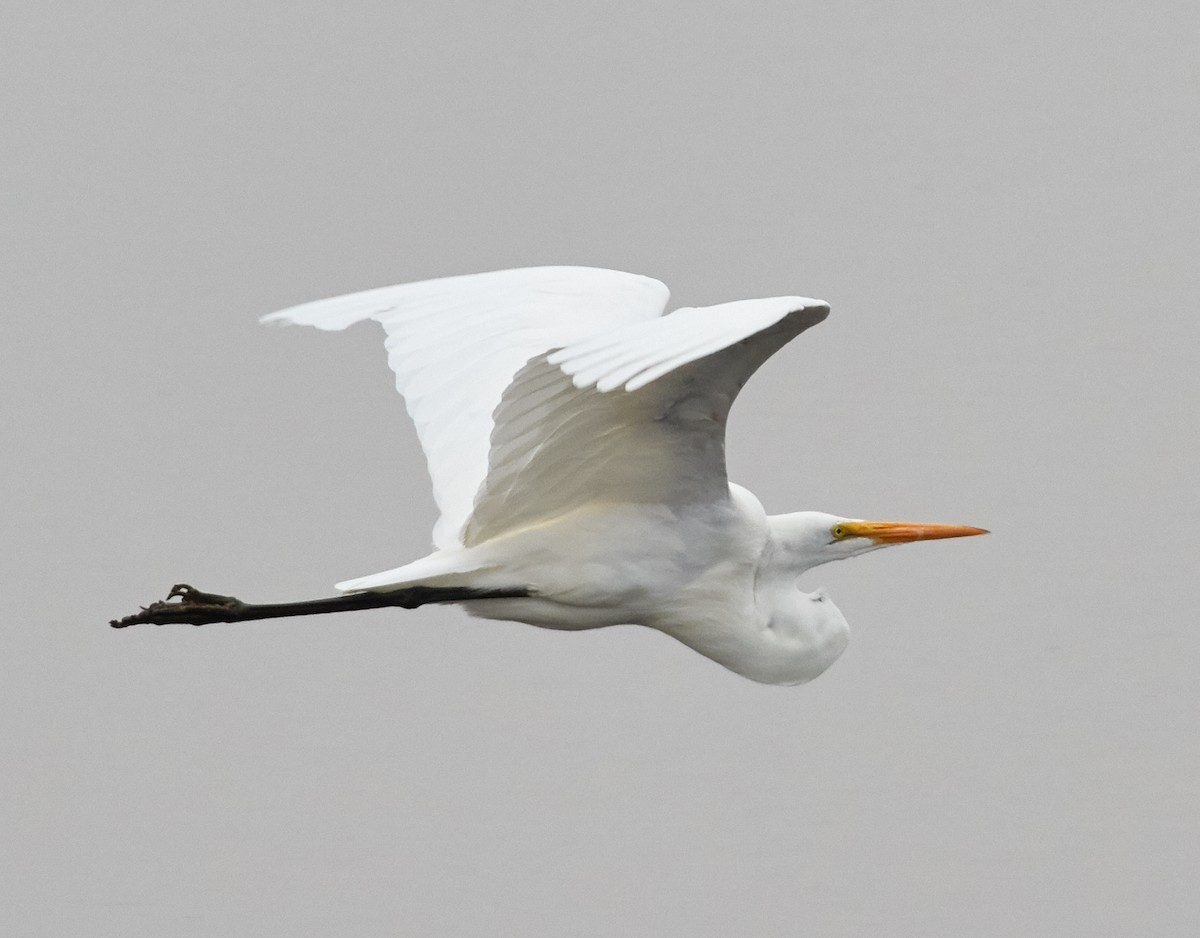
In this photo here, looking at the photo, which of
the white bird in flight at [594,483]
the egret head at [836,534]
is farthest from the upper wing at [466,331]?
the egret head at [836,534]

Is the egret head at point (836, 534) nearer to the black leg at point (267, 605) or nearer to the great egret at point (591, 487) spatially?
the great egret at point (591, 487)

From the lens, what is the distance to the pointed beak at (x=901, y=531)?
212 inches

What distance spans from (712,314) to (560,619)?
1319mm

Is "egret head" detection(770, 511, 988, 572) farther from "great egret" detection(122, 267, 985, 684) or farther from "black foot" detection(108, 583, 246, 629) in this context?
"black foot" detection(108, 583, 246, 629)

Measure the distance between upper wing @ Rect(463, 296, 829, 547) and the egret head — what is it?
0.39 metres

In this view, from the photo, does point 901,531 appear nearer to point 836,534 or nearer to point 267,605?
point 836,534

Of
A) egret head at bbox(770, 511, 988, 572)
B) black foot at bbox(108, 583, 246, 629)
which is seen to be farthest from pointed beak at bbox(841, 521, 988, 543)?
black foot at bbox(108, 583, 246, 629)

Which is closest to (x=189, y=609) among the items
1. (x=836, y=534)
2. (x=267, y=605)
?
(x=267, y=605)

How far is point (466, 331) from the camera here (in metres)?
5.45

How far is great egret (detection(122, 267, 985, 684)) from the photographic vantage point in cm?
460

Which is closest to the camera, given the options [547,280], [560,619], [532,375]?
[532,375]

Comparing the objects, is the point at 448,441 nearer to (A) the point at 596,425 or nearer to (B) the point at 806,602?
(A) the point at 596,425

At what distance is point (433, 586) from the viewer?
4.89 meters

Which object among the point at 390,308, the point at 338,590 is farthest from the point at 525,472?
the point at 390,308
